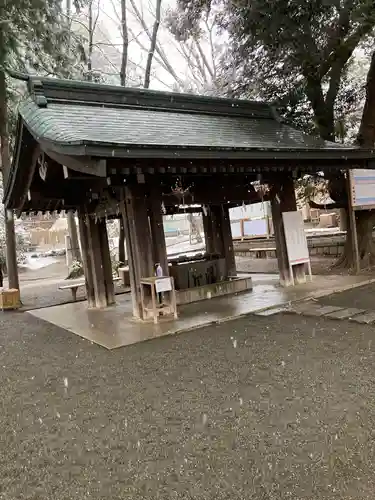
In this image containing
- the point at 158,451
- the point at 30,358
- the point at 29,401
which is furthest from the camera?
the point at 30,358

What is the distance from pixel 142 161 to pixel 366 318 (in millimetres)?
3778

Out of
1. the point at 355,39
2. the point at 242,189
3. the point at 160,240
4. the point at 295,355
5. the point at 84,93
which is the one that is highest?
the point at 355,39

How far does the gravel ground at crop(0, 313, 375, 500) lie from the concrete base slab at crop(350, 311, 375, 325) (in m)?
0.17

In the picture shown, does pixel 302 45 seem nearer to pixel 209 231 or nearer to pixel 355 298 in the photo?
pixel 209 231

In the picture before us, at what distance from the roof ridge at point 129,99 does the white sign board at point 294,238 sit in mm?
2880

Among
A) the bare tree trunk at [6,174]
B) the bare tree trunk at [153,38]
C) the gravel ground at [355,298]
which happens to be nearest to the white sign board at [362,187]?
the gravel ground at [355,298]

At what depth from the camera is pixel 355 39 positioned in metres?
9.36

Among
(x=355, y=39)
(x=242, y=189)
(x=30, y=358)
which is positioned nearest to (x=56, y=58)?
(x=242, y=189)

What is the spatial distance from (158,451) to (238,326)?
10.7ft

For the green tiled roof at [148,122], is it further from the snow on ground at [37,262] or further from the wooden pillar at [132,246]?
the snow on ground at [37,262]

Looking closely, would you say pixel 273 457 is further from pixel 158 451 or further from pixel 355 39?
pixel 355 39

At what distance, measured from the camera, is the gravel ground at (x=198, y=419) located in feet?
7.20

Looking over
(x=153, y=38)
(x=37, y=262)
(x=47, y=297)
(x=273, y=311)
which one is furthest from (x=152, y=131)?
(x=37, y=262)

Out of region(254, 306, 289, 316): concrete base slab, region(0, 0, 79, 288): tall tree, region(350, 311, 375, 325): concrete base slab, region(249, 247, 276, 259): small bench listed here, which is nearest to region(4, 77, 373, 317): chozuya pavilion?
A: region(254, 306, 289, 316): concrete base slab
